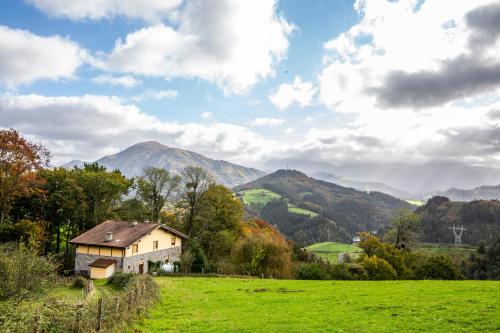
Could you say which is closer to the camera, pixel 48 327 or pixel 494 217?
pixel 48 327

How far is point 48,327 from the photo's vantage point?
14812 mm

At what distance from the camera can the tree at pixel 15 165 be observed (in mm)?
50156

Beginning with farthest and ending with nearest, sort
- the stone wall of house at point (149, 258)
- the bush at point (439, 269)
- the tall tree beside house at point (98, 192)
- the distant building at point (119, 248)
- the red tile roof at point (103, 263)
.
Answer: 1. the tall tree beside house at point (98, 192)
2. the stone wall of house at point (149, 258)
3. the distant building at point (119, 248)
4. the red tile roof at point (103, 263)
5. the bush at point (439, 269)

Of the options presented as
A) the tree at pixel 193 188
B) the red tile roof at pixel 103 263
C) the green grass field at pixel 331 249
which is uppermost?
the tree at pixel 193 188

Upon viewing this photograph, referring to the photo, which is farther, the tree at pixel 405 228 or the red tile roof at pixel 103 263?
the tree at pixel 405 228

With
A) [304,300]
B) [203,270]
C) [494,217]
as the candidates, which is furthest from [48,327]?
[494,217]

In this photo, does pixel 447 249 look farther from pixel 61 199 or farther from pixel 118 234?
pixel 61 199

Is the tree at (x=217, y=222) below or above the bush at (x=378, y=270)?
above

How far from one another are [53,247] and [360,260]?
5409 cm

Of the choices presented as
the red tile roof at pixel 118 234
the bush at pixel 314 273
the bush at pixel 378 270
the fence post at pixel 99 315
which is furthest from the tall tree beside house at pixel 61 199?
the fence post at pixel 99 315

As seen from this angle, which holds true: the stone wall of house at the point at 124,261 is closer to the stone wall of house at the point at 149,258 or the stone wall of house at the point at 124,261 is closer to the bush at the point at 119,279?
the stone wall of house at the point at 149,258

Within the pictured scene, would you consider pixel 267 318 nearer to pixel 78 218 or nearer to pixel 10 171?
pixel 10 171

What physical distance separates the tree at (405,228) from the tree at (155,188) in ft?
134

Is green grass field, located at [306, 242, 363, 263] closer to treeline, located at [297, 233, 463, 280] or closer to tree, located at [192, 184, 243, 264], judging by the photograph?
tree, located at [192, 184, 243, 264]
